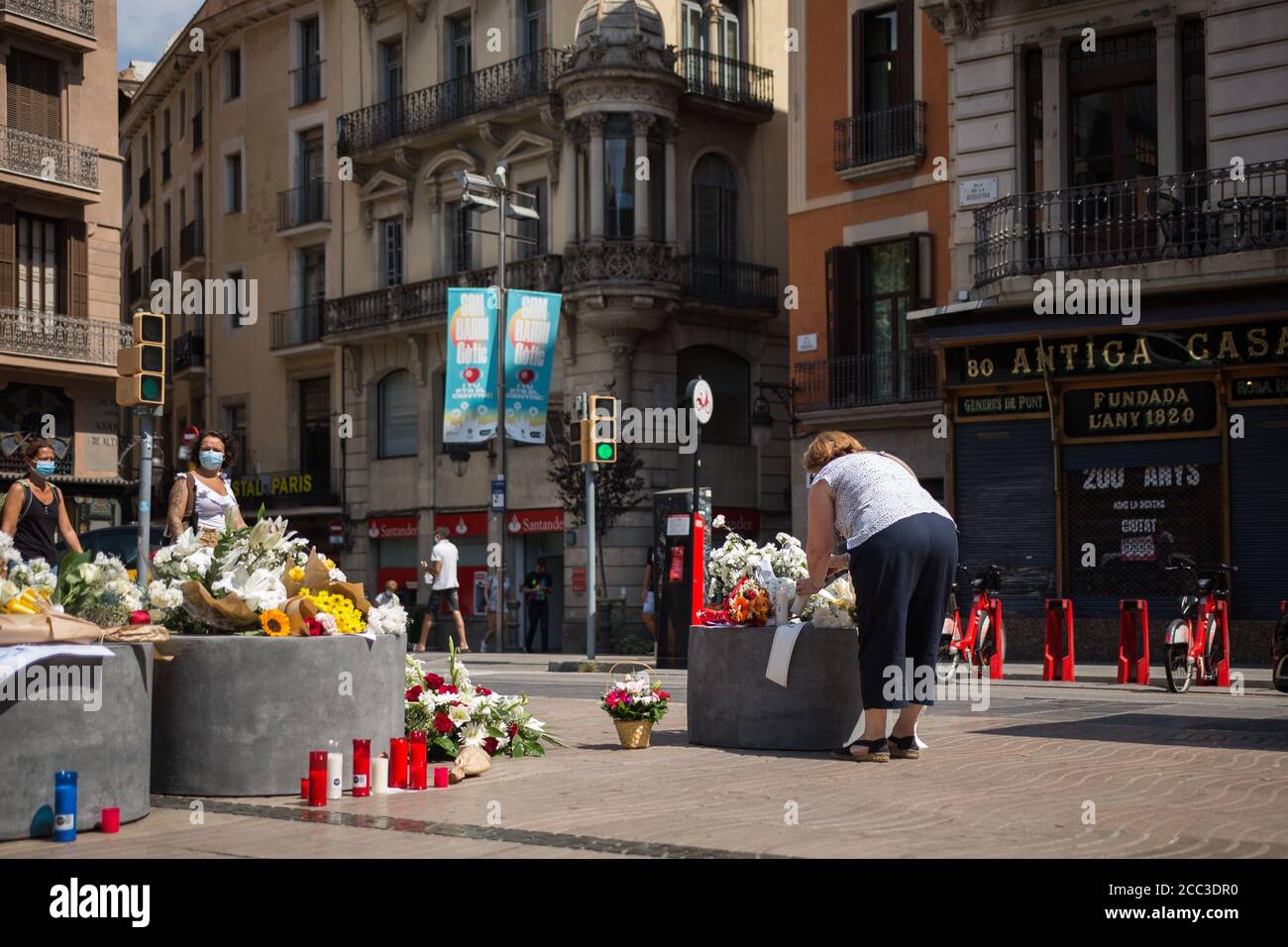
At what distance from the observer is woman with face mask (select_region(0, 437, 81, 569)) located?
538 inches

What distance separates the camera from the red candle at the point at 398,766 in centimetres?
831

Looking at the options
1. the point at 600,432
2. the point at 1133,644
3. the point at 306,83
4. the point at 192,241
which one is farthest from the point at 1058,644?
the point at 192,241

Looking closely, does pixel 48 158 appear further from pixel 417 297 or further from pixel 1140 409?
pixel 1140 409

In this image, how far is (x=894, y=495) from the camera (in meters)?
9.30

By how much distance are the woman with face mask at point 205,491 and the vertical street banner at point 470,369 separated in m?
19.8

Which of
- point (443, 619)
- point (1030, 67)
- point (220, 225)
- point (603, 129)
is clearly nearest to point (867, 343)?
point (1030, 67)

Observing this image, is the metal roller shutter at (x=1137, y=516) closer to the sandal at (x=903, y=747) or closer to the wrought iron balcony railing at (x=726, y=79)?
the wrought iron balcony railing at (x=726, y=79)

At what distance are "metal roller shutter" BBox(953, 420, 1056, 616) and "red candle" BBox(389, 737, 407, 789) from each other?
61.6ft

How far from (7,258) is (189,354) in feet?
41.4

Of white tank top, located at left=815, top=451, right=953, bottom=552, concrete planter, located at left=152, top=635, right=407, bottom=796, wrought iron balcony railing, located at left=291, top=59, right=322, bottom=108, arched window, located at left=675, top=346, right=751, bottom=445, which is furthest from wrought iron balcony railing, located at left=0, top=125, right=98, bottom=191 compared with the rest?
concrete planter, located at left=152, top=635, right=407, bottom=796

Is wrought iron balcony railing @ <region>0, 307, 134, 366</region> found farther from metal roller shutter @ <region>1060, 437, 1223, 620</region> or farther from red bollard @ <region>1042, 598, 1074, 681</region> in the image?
red bollard @ <region>1042, 598, 1074, 681</region>
